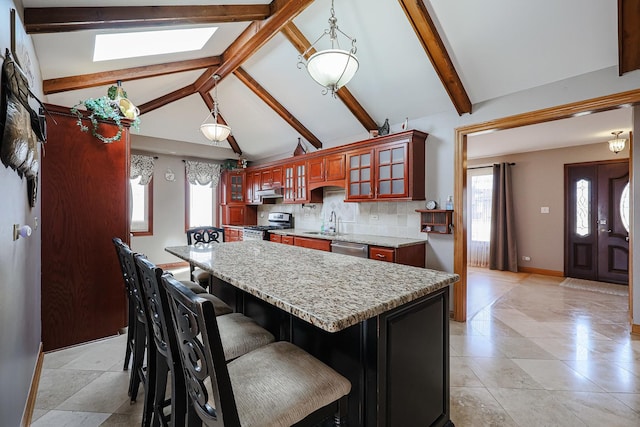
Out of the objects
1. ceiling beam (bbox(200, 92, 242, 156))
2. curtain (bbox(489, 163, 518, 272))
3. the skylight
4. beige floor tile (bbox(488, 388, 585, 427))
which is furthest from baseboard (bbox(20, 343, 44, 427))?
curtain (bbox(489, 163, 518, 272))

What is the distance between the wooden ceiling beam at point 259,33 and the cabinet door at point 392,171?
1780mm

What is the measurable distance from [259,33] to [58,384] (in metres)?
3.44

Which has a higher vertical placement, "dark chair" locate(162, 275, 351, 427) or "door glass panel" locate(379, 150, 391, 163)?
"door glass panel" locate(379, 150, 391, 163)

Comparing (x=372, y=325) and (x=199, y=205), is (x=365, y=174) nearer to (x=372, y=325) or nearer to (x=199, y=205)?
(x=372, y=325)

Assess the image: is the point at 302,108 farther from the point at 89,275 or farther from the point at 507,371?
the point at 507,371

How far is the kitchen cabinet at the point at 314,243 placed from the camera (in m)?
4.00

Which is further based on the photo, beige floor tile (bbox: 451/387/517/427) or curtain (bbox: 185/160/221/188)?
curtain (bbox: 185/160/221/188)

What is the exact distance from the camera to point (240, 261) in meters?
1.86

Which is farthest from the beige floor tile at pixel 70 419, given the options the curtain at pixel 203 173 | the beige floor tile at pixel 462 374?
the curtain at pixel 203 173

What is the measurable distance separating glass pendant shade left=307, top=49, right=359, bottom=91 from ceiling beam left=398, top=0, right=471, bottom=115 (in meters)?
0.93

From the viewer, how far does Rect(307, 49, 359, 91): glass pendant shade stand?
1.93m

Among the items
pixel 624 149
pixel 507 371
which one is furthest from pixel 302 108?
pixel 624 149

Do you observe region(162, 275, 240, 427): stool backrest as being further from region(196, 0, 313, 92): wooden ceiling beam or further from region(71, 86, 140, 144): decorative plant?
region(196, 0, 313, 92): wooden ceiling beam

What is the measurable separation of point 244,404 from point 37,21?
2620mm
